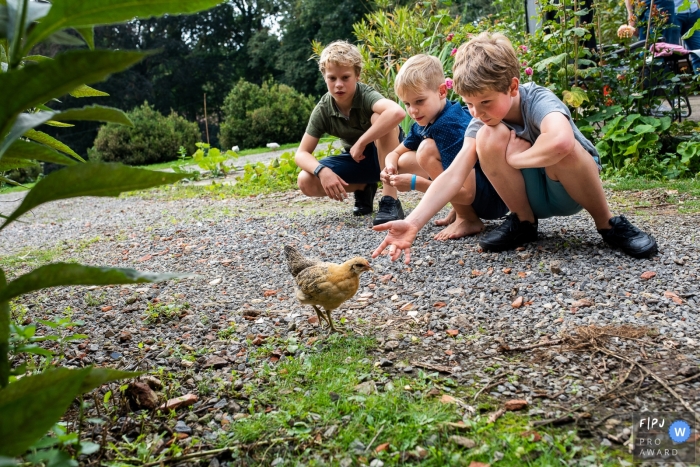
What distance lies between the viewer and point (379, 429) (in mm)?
1717

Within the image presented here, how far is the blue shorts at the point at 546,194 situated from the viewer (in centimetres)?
325

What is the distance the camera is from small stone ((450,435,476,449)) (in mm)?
1618

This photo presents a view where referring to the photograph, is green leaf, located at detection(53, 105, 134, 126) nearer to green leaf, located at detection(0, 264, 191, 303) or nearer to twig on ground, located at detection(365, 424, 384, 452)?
green leaf, located at detection(0, 264, 191, 303)

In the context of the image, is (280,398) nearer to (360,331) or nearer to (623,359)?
(360,331)

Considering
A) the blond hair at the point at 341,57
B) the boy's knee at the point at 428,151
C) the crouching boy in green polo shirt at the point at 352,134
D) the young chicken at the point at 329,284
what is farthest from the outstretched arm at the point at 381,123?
the young chicken at the point at 329,284

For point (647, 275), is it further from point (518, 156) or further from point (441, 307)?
point (441, 307)

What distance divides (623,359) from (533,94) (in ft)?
5.38

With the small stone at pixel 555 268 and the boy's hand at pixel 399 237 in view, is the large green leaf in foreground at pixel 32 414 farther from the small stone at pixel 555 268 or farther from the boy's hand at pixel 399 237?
the small stone at pixel 555 268

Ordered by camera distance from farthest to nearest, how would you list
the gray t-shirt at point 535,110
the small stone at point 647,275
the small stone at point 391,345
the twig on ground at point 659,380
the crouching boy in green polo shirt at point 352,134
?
the crouching boy in green polo shirt at point 352,134, the gray t-shirt at point 535,110, the small stone at point 647,275, the small stone at point 391,345, the twig on ground at point 659,380

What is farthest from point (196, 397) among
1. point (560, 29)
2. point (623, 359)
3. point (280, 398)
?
point (560, 29)

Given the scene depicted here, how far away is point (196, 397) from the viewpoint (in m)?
1.98

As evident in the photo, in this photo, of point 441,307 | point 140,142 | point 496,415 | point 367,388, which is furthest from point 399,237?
point 140,142

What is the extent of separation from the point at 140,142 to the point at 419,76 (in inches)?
551

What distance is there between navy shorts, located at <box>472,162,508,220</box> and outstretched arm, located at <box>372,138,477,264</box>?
0.50 metres
